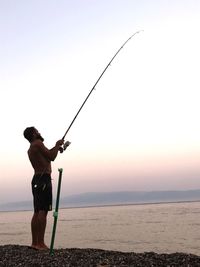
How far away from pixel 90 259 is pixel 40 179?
1775 mm

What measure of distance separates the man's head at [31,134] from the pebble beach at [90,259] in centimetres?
210

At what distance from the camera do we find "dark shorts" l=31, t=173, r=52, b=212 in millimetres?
8522

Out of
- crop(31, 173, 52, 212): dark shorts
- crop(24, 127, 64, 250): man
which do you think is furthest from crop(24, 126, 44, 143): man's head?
crop(31, 173, 52, 212): dark shorts

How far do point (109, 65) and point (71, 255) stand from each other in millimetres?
4214

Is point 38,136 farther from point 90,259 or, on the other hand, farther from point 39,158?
point 90,259

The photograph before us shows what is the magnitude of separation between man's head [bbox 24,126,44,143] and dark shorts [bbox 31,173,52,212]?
0.73 m

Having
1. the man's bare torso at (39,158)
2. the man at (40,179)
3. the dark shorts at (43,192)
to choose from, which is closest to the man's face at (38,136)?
the man at (40,179)

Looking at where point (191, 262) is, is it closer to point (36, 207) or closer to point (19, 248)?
point (36, 207)

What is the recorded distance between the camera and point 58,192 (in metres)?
8.05

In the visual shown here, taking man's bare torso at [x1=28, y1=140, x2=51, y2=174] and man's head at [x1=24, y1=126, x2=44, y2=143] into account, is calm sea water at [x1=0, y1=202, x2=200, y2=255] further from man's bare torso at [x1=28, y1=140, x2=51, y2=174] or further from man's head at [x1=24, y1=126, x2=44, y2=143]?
man's head at [x1=24, y1=126, x2=44, y2=143]

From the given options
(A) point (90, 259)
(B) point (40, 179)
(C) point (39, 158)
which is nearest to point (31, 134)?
(C) point (39, 158)

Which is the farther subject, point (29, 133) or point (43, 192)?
point (29, 133)

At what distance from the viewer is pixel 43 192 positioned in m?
8.51

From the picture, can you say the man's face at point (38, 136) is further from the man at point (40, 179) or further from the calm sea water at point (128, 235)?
the calm sea water at point (128, 235)
